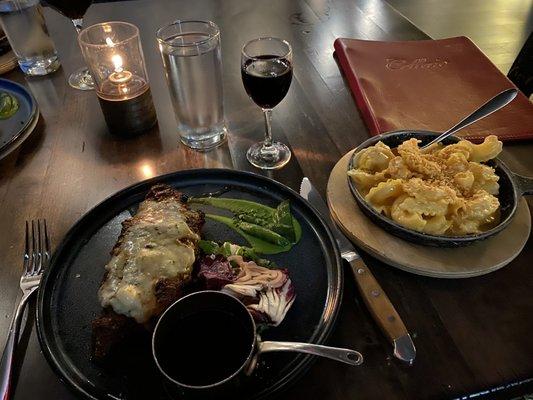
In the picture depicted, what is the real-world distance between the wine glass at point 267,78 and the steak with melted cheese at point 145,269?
35 centimetres

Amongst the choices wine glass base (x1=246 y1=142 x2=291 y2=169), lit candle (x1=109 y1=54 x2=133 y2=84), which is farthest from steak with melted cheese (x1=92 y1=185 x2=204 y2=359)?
lit candle (x1=109 y1=54 x2=133 y2=84)

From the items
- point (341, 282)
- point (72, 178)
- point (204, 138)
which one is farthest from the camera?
point (204, 138)

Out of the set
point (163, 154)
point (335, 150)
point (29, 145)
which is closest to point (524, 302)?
point (335, 150)

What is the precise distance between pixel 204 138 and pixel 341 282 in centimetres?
69

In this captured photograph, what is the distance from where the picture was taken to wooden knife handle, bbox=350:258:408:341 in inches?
31.1

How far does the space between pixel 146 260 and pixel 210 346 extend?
9.3 inches

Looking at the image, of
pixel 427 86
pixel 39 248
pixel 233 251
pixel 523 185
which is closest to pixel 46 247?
pixel 39 248

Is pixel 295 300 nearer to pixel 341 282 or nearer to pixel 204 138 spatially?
pixel 341 282

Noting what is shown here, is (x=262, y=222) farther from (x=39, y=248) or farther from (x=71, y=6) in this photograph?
(x=71, y=6)

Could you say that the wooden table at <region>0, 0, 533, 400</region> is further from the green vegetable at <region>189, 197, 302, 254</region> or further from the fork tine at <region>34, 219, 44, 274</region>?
the green vegetable at <region>189, 197, 302, 254</region>

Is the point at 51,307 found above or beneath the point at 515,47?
above

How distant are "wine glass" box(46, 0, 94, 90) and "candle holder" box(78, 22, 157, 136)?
0.27 meters

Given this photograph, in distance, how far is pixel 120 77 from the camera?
1334 millimetres

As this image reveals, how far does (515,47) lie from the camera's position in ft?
8.25
